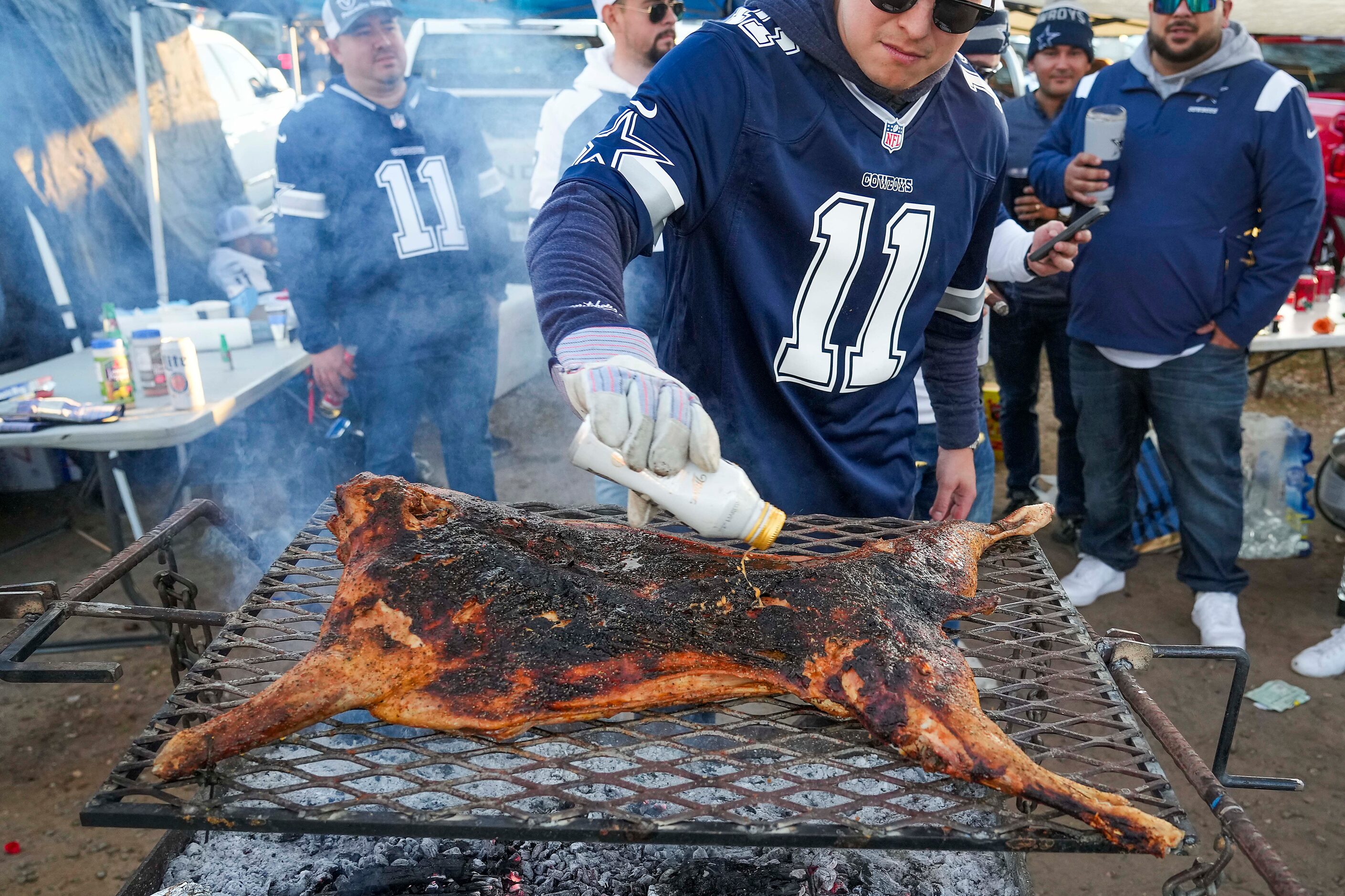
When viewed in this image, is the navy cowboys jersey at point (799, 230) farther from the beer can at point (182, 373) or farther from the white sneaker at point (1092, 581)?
the white sneaker at point (1092, 581)

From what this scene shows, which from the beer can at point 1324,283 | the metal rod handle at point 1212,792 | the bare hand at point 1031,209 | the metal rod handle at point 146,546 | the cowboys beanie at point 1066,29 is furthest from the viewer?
the beer can at point 1324,283

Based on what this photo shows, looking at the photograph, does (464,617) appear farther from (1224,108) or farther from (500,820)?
(1224,108)

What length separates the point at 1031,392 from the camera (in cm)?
608

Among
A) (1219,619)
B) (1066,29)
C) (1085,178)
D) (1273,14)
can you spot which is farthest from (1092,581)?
(1273,14)

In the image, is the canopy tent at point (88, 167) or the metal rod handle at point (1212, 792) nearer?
the metal rod handle at point (1212, 792)

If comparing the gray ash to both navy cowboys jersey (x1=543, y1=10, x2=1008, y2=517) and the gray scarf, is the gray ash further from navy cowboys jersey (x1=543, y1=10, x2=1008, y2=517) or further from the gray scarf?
the gray scarf

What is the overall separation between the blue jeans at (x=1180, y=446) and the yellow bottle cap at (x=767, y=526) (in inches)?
147

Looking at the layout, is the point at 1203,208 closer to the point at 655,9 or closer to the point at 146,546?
the point at 655,9

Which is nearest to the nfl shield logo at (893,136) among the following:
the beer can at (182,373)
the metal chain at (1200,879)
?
the metal chain at (1200,879)

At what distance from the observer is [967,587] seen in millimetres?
2066

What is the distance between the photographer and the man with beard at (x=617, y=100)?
13.9ft

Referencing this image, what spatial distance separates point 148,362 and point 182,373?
0.28 meters

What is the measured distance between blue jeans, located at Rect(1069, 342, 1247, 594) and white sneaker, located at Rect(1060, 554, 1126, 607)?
0.21ft

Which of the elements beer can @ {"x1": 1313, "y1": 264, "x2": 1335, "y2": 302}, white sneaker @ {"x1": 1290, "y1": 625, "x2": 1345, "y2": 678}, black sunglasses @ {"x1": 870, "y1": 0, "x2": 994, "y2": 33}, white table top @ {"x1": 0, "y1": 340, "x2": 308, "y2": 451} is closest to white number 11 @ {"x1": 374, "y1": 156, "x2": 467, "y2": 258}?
white table top @ {"x1": 0, "y1": 340, "x2": 308, "y2": 451}
